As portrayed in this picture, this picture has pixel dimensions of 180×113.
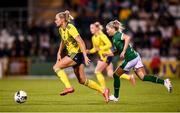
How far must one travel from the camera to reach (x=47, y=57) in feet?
98.5

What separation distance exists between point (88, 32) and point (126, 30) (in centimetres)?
212

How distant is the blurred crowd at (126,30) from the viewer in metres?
29.8

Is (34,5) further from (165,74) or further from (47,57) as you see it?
(165,74)

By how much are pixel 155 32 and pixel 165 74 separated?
2.28 metres

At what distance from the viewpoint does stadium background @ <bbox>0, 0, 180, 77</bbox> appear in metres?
29.7

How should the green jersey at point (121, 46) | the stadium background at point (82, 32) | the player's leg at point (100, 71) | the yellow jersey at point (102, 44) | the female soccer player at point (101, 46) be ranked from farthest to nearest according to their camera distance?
the stadium background at point (82, 32), the yellow jersey at point (102, 44), the female soccer player at point (101, 46), the player's leg at point (100, 71), the green jersey at point (121, 46)

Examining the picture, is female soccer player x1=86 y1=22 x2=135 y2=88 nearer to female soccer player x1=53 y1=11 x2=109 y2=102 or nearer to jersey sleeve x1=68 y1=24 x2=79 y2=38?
female soccer player x1=53 y1=11 x2=109 y2=102

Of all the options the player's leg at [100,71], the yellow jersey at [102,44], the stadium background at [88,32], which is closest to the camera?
the player's leg at [100,71]

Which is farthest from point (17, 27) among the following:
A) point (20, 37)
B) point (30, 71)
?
point (30, 71)

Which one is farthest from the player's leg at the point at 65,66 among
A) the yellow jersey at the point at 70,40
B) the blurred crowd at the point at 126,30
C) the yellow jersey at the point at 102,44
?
the blurred crowd at the point at 126,30

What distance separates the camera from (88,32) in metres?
30.7

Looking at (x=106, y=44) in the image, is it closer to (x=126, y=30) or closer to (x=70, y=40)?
(x=70, y=40)

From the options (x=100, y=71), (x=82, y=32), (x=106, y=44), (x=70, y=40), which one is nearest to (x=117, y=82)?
(x=70, y=40)

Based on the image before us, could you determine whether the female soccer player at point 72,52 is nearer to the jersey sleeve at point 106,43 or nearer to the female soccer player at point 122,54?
the female soccer player at point 122,54
